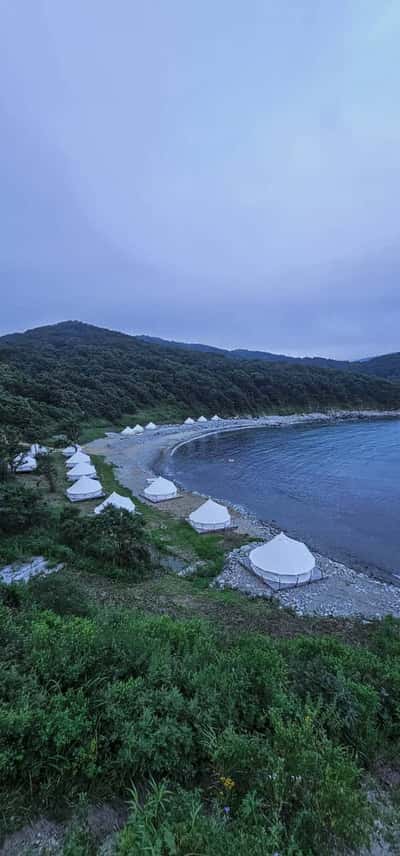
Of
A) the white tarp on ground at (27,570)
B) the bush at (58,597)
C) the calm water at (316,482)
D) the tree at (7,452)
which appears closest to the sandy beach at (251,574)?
the calm water at (316,482)

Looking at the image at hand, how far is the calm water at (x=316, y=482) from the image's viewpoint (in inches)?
859

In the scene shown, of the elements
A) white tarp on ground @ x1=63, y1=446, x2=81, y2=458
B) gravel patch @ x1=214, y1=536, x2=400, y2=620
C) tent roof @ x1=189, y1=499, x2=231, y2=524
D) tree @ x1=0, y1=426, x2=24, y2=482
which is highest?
tree @ x1=0, y1=426, x2=24, y2=482

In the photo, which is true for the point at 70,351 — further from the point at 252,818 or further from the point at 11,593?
the point at 252,818

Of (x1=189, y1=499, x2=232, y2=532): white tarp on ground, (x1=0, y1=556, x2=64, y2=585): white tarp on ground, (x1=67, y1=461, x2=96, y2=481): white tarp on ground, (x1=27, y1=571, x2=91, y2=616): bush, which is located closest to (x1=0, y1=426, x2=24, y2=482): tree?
(x1=67, y1=461, x2=96, y2=481): white tarp on ground

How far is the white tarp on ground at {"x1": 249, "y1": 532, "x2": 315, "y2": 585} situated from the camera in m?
14.6

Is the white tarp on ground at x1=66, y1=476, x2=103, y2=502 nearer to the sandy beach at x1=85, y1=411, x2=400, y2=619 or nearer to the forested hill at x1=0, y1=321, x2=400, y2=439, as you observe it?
the sandy beach at x1=85, y1=411, x2=400, y2=619

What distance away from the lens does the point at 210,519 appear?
68.3 feet

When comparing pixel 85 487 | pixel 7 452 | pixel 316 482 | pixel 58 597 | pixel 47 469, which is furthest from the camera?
pixel 316 482

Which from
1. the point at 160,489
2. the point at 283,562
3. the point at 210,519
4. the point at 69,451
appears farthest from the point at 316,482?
the point at 69,451

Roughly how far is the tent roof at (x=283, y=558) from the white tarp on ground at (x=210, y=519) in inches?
217

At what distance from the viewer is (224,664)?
5.55 meters

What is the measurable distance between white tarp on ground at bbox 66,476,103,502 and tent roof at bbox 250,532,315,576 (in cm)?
1456

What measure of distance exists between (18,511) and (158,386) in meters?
68.4

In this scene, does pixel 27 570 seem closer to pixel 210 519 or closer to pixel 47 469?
pixel 210 519
